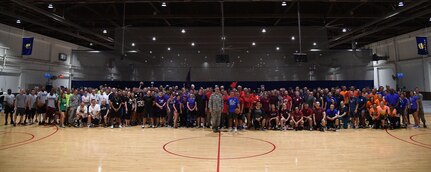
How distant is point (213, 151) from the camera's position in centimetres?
612

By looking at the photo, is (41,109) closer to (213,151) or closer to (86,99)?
(86,99)

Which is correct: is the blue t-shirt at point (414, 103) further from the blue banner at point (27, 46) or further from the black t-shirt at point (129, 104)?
the blue banner at point (27, 46)

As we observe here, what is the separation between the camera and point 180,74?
16.2m

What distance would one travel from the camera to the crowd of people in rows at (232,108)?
9.70m

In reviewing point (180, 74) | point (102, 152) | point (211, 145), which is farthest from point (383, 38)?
point (102, 152)

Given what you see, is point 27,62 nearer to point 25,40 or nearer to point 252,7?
point 25,40

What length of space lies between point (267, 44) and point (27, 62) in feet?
59.6

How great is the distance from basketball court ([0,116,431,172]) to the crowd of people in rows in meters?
1.13

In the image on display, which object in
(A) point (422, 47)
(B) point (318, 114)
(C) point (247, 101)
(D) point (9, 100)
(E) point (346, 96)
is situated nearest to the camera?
(B) point (318, 114)

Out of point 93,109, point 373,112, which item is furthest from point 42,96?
point 373,112

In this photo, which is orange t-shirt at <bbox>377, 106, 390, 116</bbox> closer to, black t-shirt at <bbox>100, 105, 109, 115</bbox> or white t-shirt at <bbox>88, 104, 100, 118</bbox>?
black t-shirt at <bbox>100, 105, 109, 115</bbox>

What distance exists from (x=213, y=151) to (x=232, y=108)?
3430mm

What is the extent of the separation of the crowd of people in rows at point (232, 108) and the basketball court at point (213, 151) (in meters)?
1.13

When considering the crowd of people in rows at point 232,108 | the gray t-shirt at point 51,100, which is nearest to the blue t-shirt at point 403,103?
the crowd of people in rows at point 232,108
